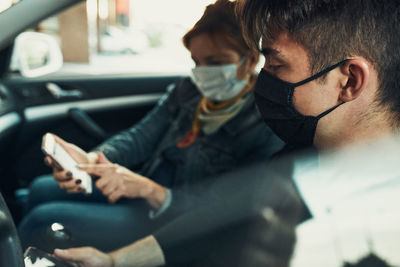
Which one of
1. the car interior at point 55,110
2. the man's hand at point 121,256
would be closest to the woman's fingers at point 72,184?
the car interior at point 55,110

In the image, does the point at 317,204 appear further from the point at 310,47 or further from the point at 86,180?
the point at 86,180

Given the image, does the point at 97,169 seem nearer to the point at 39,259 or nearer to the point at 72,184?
the point at 72,184

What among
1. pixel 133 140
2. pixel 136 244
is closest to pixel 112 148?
pixel 133 140

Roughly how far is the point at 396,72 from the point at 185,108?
1122 millimetres

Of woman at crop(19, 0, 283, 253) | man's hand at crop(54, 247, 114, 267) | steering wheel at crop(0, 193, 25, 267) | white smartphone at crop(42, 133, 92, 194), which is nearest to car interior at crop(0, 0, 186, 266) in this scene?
woman at crop(19, 0, 283, 253)

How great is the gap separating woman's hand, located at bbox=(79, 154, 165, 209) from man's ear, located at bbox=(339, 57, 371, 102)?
34.2 inches

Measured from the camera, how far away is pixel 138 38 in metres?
4.78

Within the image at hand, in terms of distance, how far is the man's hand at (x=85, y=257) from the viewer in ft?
3.79

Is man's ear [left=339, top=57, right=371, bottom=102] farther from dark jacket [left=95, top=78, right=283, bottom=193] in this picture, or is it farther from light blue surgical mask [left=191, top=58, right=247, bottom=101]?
light blue surgical mask [left=191, top=58, right=247, bottom=101]

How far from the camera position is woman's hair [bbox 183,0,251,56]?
58.4 inches

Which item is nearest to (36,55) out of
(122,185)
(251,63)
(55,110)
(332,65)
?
(55,110)

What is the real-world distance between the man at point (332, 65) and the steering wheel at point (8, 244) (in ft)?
0.53

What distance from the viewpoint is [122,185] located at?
1562 millimetres

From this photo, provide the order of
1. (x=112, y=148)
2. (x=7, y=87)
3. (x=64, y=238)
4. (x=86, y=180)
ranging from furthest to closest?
(x=7, y=87), (x=112, y=148), (x=86, y=180), (x=64, y=238)
